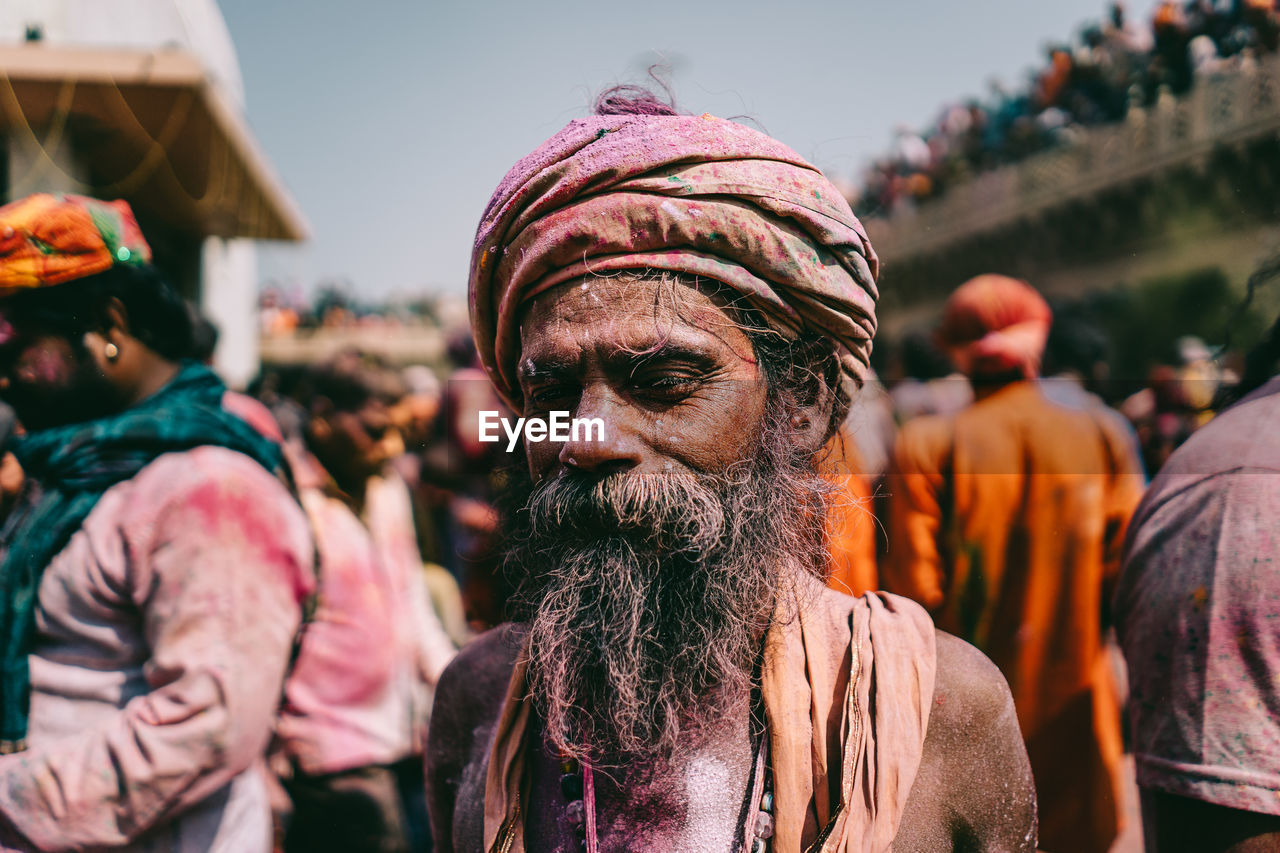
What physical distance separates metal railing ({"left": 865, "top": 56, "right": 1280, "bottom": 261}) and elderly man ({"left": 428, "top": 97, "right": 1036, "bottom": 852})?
7101mm

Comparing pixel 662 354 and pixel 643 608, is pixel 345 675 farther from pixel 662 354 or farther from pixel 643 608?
pixel 662 354

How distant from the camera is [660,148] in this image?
1.43 meters

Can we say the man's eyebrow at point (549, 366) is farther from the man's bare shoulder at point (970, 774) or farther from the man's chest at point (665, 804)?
the man's bare shoulder at point (970, 774)

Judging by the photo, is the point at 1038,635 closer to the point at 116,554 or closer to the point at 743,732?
the point at 743,732

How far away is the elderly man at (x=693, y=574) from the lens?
1.34 metres

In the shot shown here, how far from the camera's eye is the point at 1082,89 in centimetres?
1312

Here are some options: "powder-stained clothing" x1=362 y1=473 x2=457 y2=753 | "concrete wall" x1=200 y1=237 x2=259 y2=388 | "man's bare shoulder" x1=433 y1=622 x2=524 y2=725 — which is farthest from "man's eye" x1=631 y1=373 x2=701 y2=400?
"concrete wall" x1=200 y1=237 x2=259 y2=388

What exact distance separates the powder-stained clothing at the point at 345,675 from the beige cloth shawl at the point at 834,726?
1.94 m

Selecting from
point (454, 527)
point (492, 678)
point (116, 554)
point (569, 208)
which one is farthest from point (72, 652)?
point (454, 527)

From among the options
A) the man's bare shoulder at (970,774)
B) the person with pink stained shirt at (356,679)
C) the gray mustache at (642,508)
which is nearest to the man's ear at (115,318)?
the person with pink stained shirt at (356,679)

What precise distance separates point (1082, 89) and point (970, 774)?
48.4 ft

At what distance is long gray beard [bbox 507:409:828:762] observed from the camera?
4.51ft

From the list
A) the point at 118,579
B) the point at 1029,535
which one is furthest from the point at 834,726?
the point at 1029,535

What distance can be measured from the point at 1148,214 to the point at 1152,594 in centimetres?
1779
